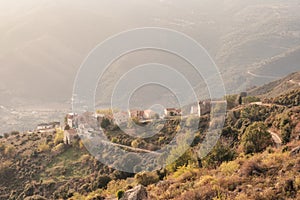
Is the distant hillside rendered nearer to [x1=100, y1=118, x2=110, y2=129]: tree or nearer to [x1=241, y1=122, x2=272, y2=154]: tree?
[x1=100, y1=118, x2=110, y2=129]: tree

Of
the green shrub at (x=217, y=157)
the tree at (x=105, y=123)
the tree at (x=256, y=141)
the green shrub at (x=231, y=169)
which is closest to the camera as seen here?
the green shrub at (x=231, y=169)

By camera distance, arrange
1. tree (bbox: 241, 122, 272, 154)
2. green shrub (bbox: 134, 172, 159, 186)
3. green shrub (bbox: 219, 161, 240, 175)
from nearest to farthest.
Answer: green shrub (bbox: 219, 161, 240, 175) → green shrub (bbox: 134, 172, 159, 186) → tree (bbox: 241, 122, 272, 154)

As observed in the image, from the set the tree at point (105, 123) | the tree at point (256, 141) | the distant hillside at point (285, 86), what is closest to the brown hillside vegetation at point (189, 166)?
the tree at point (256, 141)

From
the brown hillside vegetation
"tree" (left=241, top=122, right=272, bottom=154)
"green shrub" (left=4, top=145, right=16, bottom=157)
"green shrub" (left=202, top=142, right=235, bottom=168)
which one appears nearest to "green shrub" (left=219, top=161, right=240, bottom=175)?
the brown hillside vegetation

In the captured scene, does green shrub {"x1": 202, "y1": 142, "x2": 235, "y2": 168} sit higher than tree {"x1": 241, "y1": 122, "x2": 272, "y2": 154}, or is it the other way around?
tree {"x1": 241, "y1": 122, "x2": 272, "y2": 154}

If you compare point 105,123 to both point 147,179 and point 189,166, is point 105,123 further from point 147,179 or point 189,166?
point 189,166

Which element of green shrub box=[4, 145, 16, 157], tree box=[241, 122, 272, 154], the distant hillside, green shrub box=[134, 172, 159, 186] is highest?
the distant hillside

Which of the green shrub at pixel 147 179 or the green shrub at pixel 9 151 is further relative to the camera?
the green shrub at pixel 9 151

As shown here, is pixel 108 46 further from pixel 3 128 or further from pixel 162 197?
pixel 3 128

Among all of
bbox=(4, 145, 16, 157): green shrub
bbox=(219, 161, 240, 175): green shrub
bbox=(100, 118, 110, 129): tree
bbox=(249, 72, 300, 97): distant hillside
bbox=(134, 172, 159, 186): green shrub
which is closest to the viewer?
bbox=(219, 161, 240, 175): green shrub

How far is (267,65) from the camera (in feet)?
389

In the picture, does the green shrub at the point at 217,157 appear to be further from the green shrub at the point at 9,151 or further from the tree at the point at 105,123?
the green shrub at the point at 9,151

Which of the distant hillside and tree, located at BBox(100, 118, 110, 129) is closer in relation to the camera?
tree, located at BBox(100, 118, 110, 129)

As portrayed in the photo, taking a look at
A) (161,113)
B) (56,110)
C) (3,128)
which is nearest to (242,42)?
(56,110)
